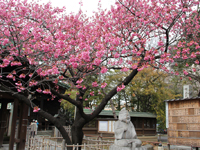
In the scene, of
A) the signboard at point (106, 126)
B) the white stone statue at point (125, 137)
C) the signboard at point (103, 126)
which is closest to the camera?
the white stone statue at point (125, 137)

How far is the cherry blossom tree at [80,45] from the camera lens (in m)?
7.89

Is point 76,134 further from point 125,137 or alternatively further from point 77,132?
point 125,137

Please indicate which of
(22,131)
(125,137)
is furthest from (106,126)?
(125,137)

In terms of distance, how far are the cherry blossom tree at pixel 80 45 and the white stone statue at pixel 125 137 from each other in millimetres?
1715

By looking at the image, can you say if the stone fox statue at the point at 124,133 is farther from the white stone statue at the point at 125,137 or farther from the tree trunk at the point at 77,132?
the tree trunk at the point at 77,132

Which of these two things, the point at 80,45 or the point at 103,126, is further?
the point at 103,126

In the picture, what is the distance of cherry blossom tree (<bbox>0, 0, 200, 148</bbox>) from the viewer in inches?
311

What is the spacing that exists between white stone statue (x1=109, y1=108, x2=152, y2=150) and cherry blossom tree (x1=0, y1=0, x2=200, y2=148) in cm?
171

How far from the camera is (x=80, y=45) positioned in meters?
8.79

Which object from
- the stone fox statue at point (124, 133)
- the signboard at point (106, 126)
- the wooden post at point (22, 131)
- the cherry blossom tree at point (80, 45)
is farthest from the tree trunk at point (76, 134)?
the signboard at point (106, 126)

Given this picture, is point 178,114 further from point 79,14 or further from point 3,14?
point 3,14

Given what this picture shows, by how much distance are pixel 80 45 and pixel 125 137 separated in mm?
4687

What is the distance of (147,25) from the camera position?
1004 cm

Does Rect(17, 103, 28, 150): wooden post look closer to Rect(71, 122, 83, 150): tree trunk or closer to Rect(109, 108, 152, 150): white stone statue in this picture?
Rect(71, 122, 83, 150): tree trunk
